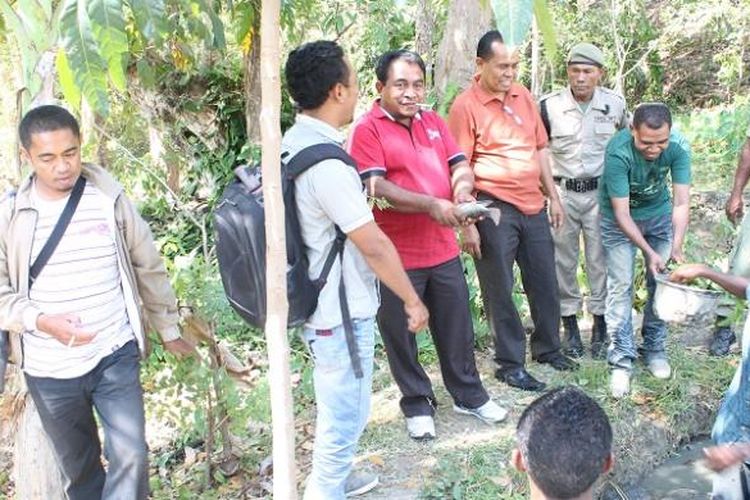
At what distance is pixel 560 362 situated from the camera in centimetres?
447

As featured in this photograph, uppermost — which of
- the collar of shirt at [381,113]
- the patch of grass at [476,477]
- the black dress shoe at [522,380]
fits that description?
the collar of shirt at [381,113]

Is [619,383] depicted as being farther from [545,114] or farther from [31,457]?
[31,457]

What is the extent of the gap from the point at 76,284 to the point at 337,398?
994 mm

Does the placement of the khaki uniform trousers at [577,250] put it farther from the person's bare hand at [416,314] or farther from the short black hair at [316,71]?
the short black hair at [316,71]

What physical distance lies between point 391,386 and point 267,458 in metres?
0.87

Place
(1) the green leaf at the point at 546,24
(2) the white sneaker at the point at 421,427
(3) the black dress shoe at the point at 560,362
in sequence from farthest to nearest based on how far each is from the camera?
(3) the black dress shoe at the point at 560,362
(2) the white sneaker at the point at 421,427
(1) the green leaf at the point at 546,24

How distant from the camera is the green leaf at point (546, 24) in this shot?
4.52 ft

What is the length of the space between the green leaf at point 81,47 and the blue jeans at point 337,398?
1.43m

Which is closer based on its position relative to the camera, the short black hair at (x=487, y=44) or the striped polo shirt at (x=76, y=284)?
the striped polo shirt at (x=76, y=284)

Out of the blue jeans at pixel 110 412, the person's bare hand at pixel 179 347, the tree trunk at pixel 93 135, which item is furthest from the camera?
the tree trunk at pixel 93 135

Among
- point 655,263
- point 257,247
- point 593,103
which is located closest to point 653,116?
point 655,263

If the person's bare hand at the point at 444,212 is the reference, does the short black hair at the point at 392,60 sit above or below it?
above

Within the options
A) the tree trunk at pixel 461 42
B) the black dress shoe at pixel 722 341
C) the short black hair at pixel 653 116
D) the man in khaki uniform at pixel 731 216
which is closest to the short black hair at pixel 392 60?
the short black hair at pixel 653 116

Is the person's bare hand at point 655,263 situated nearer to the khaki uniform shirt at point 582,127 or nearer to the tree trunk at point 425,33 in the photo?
the khaki uniform shirt at point 582,127
